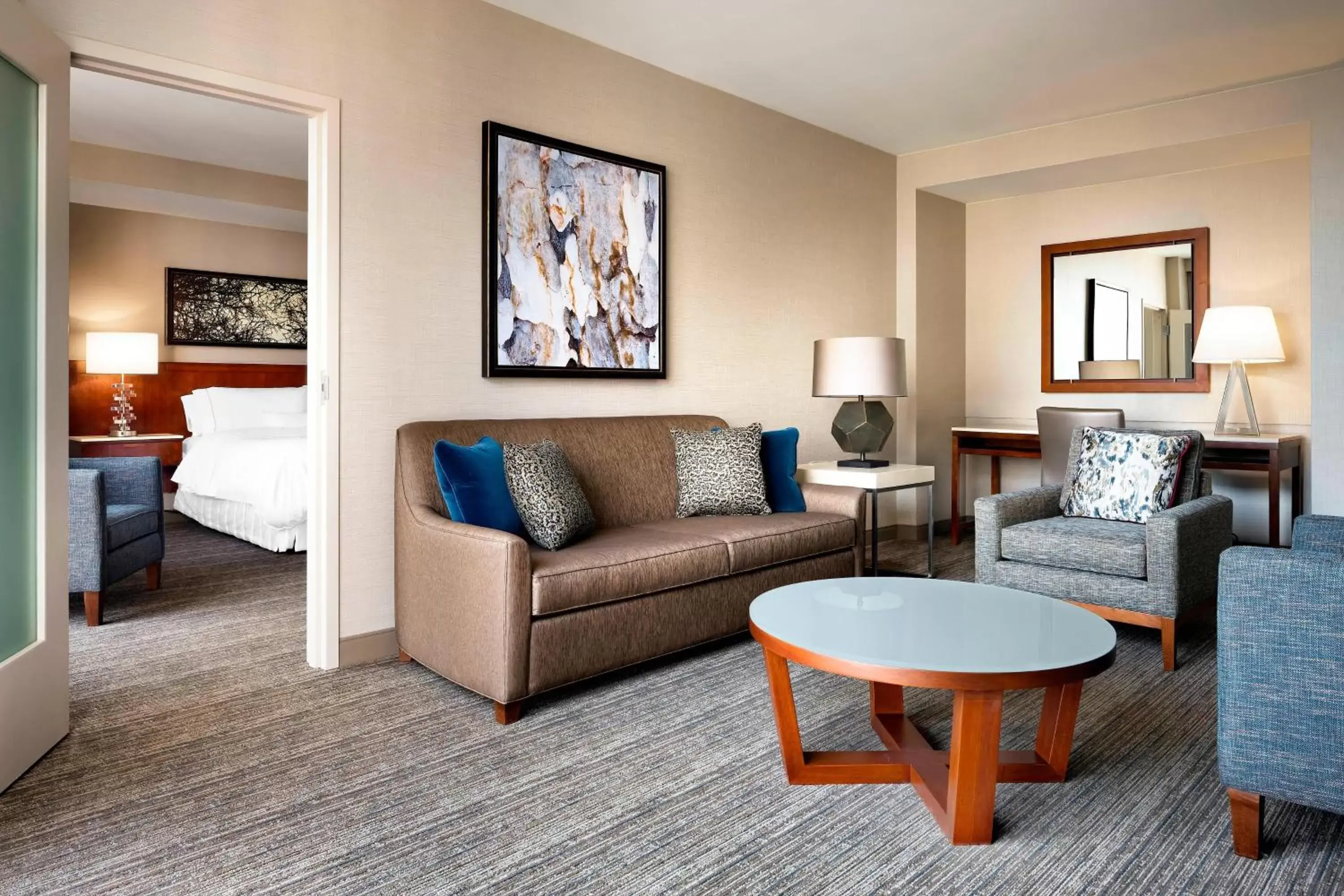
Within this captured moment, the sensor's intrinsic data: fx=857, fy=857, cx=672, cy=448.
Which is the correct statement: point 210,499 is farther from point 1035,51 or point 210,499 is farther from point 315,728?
point 1035,51

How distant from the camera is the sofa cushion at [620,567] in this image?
2.54 m

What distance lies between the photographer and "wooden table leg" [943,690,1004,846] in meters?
1.73

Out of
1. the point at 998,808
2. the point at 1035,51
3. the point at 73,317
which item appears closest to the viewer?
the point at 998,808

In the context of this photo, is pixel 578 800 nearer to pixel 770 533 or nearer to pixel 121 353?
pixel 770 533

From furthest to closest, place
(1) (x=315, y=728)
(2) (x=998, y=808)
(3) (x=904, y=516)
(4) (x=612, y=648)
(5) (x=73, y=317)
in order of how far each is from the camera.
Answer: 1. (5) (x=73, y=317)
2. (3) (x=904, y=516)
3. (4) (x=612, y=648)
4. (1) (x=315, y=728)
5. (2) (x=998, y=808)

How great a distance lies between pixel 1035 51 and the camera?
3865mm

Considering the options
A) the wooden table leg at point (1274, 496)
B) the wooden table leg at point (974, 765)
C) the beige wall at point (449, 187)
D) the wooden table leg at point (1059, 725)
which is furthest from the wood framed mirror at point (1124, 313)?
the wooden table leg at point (974, 765)

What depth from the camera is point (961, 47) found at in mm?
3824

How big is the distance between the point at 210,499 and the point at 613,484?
3540 millimetres

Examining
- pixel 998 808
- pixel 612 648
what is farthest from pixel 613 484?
pixel 998 808

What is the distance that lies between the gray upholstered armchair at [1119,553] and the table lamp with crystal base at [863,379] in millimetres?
834

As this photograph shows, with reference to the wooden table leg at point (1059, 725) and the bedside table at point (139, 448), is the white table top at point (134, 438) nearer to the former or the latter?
the bedside table at point (139, 448)

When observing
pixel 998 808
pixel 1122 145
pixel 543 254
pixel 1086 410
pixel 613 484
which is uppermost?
pixel 1122 145

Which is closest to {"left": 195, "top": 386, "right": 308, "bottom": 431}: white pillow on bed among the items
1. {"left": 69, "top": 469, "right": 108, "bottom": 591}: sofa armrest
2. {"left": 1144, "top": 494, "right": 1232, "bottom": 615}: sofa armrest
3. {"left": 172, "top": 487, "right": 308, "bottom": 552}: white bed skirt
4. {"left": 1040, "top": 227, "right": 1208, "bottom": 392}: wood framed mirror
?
{"left": 172, "top": 487, "right": 308, "bottom": 552}: white bed skirt
